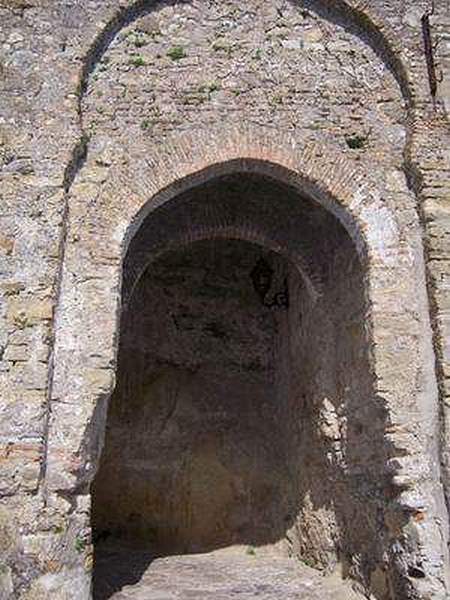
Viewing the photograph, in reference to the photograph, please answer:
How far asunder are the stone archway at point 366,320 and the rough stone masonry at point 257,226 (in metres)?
0.01

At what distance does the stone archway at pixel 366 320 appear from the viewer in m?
4.26

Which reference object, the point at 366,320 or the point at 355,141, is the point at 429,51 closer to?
the point at 355,141

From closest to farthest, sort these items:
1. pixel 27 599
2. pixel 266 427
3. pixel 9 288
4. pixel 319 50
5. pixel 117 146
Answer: pixel 27 599 → pixel 9 288 → pixel 117 146 → pixel 319 50 → pixel 266 427

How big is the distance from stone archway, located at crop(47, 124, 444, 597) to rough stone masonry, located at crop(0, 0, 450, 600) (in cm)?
1

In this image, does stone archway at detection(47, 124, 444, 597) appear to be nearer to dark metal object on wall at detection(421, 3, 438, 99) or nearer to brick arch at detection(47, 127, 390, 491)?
brick arch at detection(47, 127, 390, 491)

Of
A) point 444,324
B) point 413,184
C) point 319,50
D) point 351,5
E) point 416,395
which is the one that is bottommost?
point 416,395

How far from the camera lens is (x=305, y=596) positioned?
5016 mm

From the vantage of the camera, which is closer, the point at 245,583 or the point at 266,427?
the point at 245,583

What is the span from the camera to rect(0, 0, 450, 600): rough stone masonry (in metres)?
4.23

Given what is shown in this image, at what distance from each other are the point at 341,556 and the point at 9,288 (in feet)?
11.7

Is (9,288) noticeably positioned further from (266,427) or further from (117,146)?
(266,427)

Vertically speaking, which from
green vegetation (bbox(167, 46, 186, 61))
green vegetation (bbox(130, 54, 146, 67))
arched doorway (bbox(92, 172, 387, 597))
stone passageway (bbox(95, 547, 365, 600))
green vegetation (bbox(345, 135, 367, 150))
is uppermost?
green vegetation (bbox(167, 46, 186, 61))

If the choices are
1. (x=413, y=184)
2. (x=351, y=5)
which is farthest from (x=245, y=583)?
(x=351, y=5)

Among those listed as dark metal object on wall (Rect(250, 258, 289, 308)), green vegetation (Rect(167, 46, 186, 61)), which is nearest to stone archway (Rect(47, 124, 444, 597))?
green vegetation (Rect(167, 46, 186, 61))
